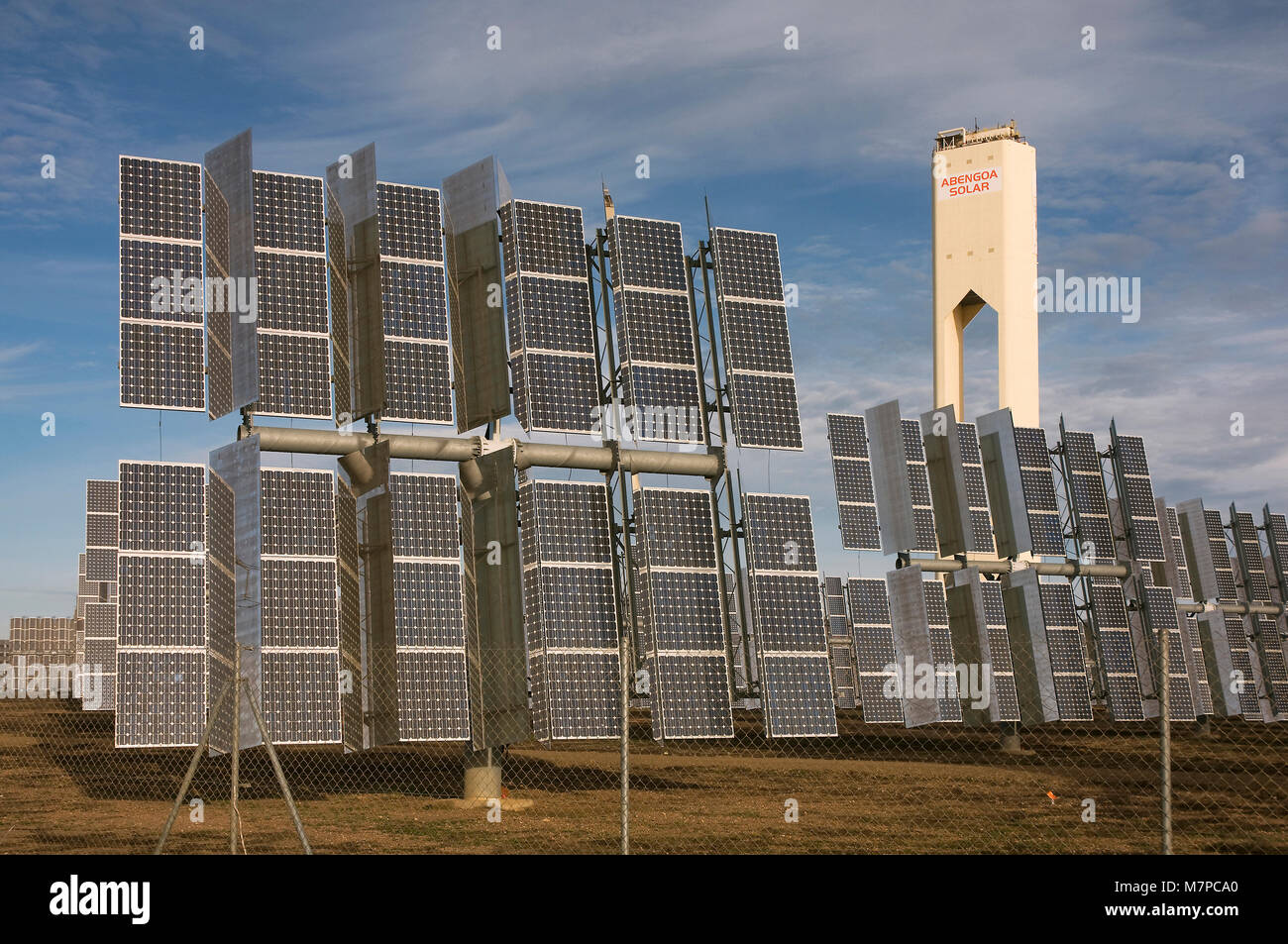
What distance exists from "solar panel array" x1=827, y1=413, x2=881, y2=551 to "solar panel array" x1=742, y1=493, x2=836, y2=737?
325 inches

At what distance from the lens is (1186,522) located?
43.9 m

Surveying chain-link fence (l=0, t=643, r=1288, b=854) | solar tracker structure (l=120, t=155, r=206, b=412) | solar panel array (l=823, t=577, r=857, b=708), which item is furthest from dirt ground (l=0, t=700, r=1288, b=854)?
solar panel array (l=823, t=577, r=857, b=708)

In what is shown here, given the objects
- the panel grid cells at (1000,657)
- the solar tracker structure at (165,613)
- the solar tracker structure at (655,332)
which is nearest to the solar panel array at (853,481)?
the panel grid cells at (1000,657)

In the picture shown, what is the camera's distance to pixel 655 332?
20.6 meters

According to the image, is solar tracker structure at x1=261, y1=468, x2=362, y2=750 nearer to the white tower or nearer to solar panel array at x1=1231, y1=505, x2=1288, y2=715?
the white tower

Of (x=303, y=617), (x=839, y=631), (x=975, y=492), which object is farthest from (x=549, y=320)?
(x=839, y=631)

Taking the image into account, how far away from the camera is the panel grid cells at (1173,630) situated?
35.5 metres

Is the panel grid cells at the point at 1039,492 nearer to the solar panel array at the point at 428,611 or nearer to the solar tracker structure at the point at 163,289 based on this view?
the solar panel array at the point at 428,611

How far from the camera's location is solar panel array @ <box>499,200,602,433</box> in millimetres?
19484

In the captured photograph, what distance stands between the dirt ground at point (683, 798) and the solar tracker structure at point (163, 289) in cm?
636

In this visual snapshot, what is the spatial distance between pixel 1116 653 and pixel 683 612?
18454 millimetres
